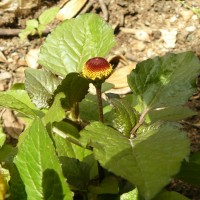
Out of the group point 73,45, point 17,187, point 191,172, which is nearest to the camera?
point 17,187

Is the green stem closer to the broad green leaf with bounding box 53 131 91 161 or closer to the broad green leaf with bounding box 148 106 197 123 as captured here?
the broad green leaf with bounding box 53 131 91 161

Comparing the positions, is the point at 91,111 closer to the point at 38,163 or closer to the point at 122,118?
the point at 122,118

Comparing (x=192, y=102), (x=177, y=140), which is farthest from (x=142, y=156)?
(x=192, y=102)

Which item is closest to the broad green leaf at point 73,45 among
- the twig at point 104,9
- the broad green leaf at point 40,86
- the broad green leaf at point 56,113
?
the broad green leaf at point 40,86

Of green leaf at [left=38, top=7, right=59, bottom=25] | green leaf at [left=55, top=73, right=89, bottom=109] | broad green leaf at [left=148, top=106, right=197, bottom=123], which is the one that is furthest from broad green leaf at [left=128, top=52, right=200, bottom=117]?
green leaf at [left=38, top=7, right=59, bottom=25]

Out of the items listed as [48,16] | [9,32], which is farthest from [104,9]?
[9,32]

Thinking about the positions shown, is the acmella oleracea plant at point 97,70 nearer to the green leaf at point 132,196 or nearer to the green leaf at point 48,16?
the green leaf at point 132,196

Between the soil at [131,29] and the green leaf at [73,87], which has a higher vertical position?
the green leaf at [73,87]
